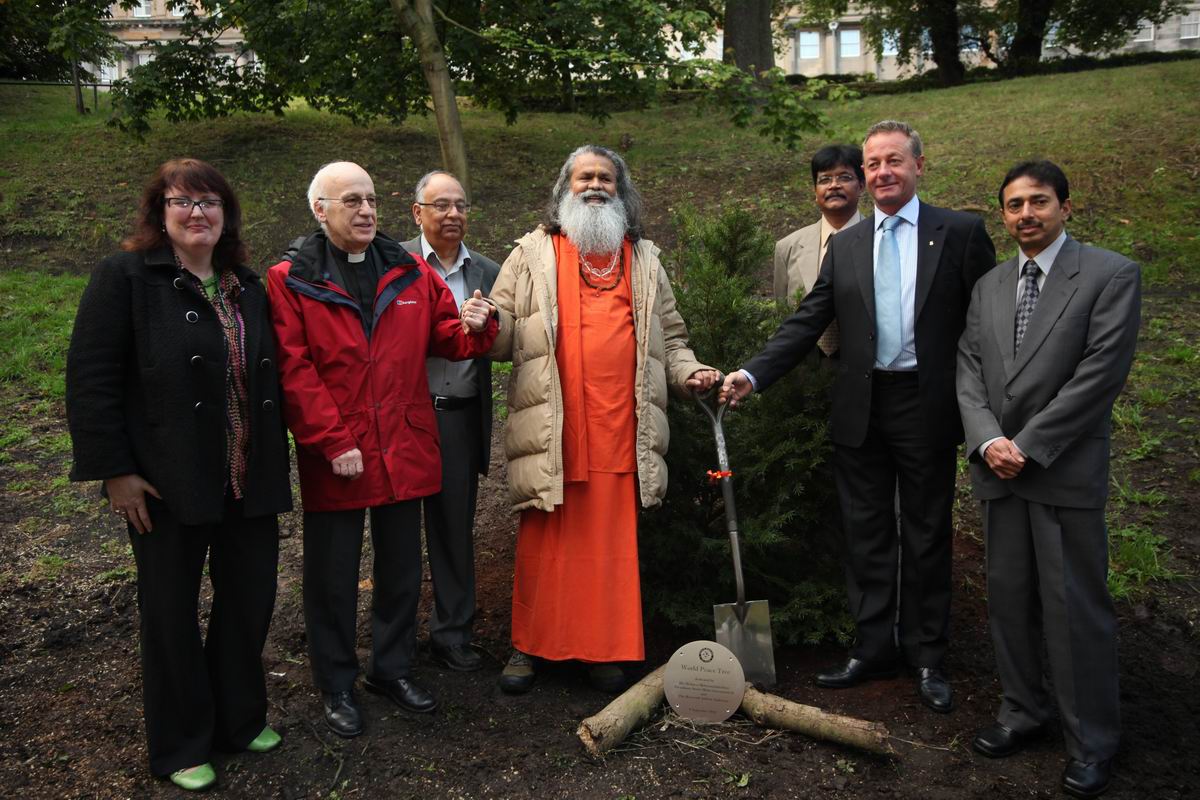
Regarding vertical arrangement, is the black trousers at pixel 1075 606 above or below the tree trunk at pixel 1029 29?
below

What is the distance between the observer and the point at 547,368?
4.36 meters

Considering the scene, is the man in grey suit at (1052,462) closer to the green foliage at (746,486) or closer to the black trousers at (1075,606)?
the black trousers at (1075,606)

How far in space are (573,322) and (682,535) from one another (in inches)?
50.3

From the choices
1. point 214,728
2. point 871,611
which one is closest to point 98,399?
point 214,728

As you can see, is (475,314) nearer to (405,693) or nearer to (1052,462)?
(405,693)

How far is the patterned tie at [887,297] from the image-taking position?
4293 mm

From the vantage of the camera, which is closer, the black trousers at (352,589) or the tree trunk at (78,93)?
the black trousers at (352,589)

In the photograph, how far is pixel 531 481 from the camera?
434cm

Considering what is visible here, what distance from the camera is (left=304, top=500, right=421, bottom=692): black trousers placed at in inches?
161

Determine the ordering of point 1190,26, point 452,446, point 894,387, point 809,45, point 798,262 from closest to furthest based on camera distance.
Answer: point 894,387 → point 452,446 → point 798,262 → point 1190,26 → point 809,45

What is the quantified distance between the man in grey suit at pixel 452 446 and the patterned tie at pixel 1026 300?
2.36 meters

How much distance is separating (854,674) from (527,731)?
1.56 meters

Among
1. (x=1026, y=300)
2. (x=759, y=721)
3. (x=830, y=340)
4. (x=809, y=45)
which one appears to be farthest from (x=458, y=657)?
(x=809, y=45)

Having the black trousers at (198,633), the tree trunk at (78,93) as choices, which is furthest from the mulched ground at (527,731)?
the tree trunk at (78,93)
